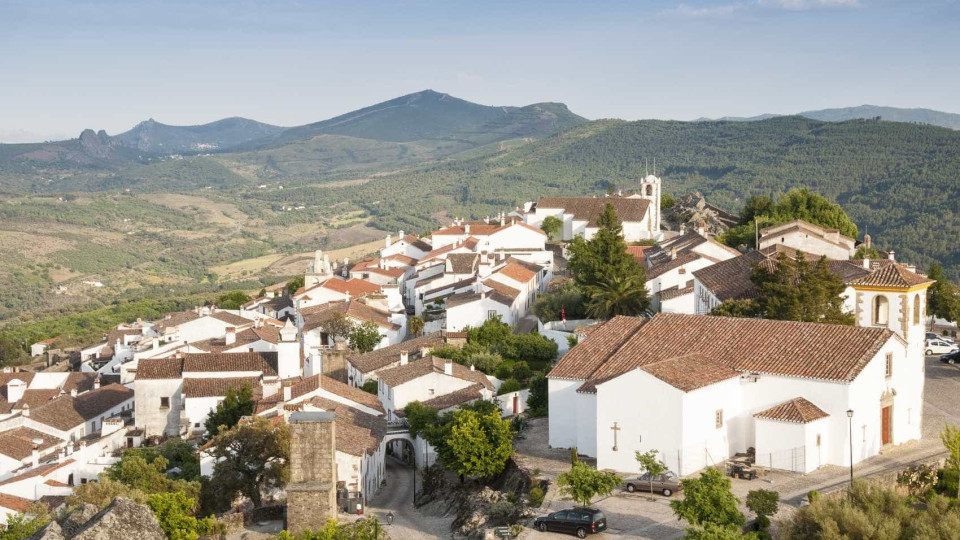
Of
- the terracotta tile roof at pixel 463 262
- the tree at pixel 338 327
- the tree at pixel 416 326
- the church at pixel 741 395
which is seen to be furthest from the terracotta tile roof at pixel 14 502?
the terracotta tile roof at pixel 463 262

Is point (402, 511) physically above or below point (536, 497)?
below

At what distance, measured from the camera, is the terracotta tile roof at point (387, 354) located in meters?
47.1

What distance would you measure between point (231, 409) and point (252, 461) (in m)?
9.92

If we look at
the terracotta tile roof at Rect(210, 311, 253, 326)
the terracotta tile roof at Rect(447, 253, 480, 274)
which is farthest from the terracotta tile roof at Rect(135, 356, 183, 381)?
the terracotta tile roof at Rect(447, 253, 480, 274)

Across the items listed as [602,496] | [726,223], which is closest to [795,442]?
[602,496]

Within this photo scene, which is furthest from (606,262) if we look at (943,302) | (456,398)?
(943,302)

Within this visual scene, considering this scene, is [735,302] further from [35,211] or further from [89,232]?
[35,211]

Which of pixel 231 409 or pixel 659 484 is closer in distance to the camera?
pixel 659 484

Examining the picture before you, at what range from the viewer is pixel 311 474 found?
28.6 meters

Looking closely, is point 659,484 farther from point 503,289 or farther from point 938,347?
point 503,289

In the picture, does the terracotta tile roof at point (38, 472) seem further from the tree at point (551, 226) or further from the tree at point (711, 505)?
the tree at point (551, 226)

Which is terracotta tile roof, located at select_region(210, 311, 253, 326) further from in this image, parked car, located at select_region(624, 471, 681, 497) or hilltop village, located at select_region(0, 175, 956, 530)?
parked car, located at select_region(624, 471, 681, 497)

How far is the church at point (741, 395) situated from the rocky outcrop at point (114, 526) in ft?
40.6

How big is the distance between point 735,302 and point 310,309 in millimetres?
31499
